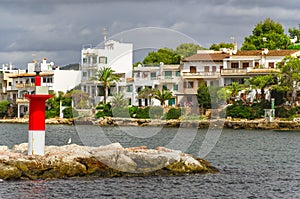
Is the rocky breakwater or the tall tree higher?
the tall tree

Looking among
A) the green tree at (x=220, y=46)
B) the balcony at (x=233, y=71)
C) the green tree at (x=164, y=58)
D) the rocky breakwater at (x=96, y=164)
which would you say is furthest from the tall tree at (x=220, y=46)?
the rocky breakwater at (x=96, y=164)

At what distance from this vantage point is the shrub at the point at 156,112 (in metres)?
75.2

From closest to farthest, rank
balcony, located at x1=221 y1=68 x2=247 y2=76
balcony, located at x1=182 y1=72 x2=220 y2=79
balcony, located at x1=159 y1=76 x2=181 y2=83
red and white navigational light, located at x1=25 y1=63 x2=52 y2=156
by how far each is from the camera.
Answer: red and white navigational light, located at x1=25 y1=63 x2=52 y2=156, balcony, located at x1=221 y1=68 x2=247 y2=76, balcony, located at x1=182 y1=72 x2=220 y2=79, balcony, located at x1=159 y1=76 x2=181 y2=83

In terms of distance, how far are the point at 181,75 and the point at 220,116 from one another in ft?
29.2

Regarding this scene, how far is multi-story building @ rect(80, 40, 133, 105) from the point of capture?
82.8 m

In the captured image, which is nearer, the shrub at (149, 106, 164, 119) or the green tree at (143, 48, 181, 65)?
the shrub at (149, 106, 164, 119)

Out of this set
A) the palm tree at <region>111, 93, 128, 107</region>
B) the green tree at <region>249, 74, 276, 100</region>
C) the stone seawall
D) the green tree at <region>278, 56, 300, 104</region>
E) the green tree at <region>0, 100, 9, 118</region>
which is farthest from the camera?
the green tree at <region>0, 100, 9, 118</region>

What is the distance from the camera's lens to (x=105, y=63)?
85188mm

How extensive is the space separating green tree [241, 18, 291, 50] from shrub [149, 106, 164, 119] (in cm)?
1730

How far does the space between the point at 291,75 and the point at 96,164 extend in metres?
43.3

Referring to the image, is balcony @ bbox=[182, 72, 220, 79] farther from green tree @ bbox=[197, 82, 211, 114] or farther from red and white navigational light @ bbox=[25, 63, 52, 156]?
red and white navigational light @ bbox=[25, 63, 52, 156]

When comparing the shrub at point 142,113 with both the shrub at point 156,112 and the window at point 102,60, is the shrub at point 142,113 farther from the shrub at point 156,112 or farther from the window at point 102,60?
the window at point 102,60

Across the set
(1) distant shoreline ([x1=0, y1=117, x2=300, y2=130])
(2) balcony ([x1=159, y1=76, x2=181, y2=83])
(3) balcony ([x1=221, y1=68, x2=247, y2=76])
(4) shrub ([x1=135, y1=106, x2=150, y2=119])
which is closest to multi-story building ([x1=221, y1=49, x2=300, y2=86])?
(3) balcony ([x1=221, y1=68, x2=247, y2=76])

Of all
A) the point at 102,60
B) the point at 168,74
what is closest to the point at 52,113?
the point at 102,60
